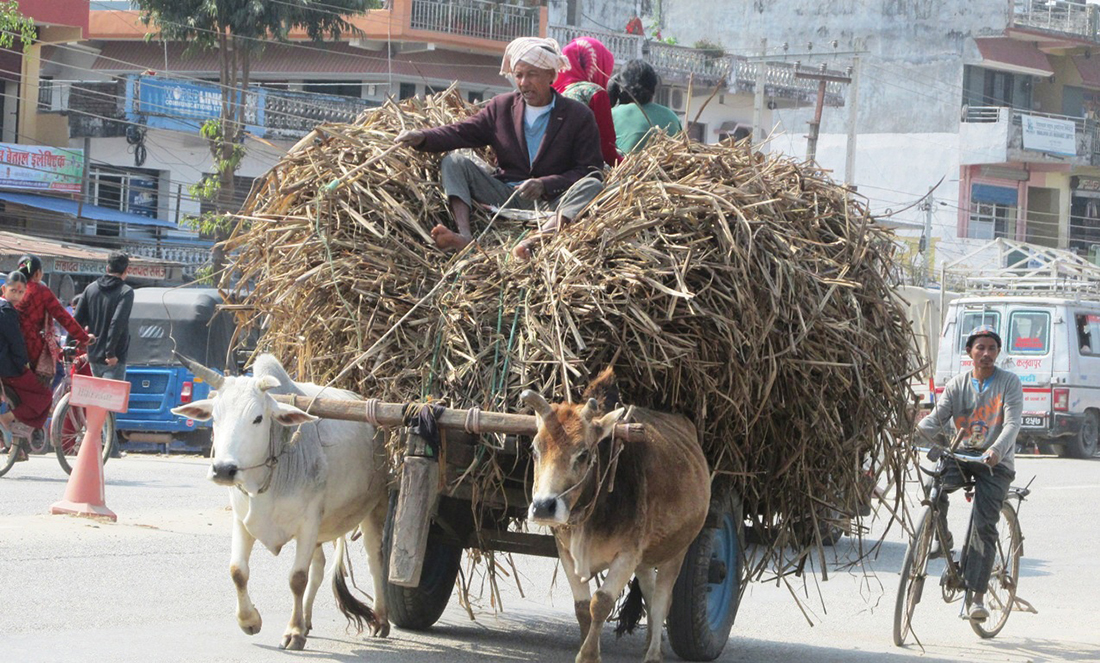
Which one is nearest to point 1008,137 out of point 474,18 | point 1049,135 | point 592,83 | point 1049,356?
point 1049,135

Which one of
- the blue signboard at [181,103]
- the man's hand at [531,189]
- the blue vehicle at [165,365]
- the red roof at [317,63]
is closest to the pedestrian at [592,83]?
the man's hand at [531,189]

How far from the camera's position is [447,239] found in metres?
6.37

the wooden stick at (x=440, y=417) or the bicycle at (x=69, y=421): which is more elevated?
the wooden stick at (x=440, y=417)

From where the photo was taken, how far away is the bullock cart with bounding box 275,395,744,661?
586cm

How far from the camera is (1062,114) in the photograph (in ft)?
144

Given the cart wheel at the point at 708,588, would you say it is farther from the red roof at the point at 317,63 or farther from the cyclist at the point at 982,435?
the red roof at the point at 317,63

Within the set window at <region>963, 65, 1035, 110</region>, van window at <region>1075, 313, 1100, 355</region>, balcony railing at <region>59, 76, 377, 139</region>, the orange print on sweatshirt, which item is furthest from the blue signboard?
the orange print on sweatshirt

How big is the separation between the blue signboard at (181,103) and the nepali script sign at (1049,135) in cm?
2237

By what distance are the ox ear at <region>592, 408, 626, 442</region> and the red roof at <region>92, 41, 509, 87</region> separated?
28.1 metres

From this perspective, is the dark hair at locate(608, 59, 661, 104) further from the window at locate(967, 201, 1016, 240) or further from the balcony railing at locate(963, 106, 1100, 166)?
the window at locate(967, 201, 1016, 240)

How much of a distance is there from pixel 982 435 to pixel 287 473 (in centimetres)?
428

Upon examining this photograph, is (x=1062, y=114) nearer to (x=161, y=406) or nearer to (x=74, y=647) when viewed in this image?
(x=161, y=406)

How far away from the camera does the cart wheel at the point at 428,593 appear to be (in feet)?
23.4

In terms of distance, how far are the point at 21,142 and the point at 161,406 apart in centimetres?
1653
